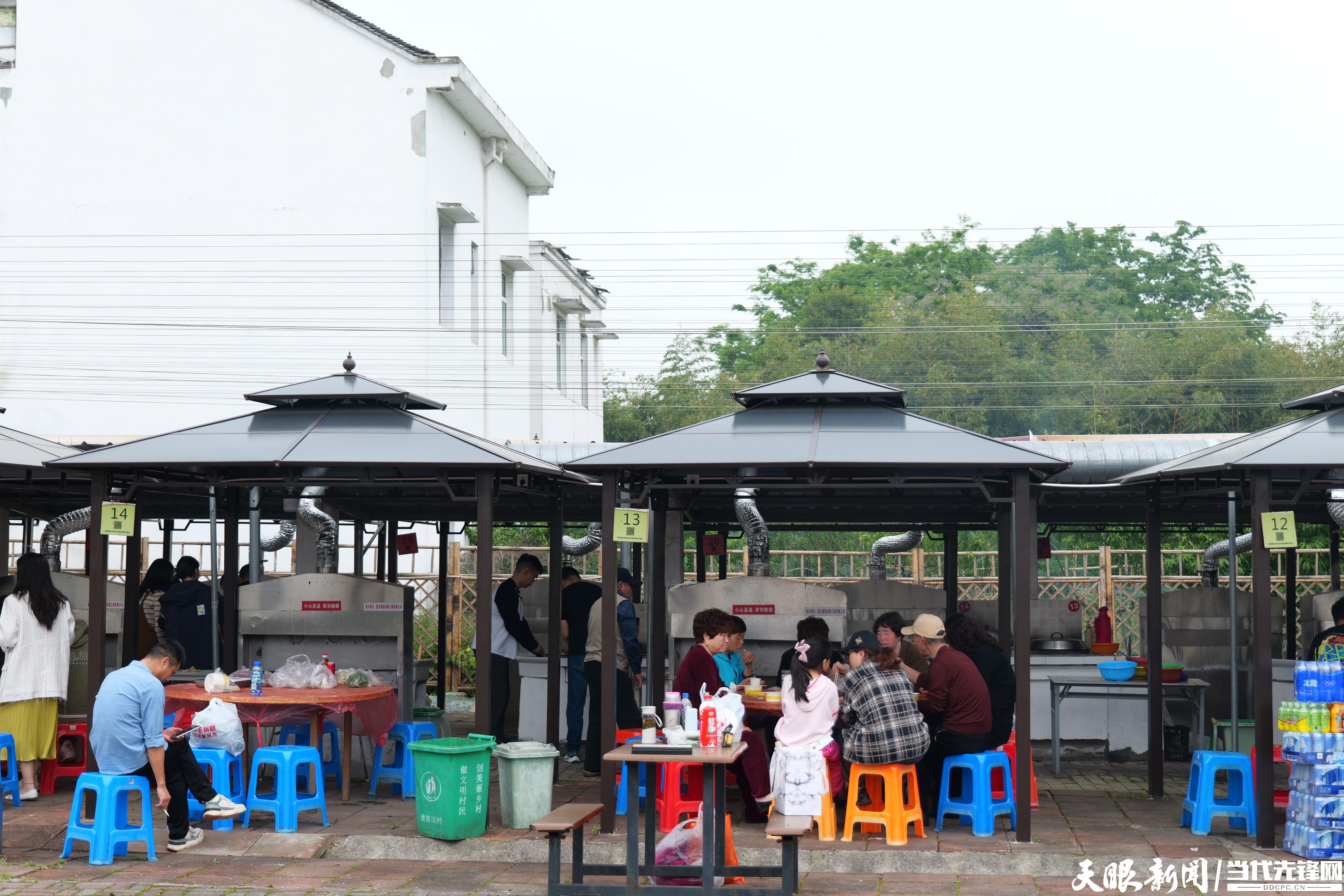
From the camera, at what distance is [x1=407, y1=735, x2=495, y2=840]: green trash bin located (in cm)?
787

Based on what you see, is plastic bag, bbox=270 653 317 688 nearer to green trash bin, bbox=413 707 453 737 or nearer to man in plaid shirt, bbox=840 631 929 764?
green trash bin, bbox=413 707 453 737

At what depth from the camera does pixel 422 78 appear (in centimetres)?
1925

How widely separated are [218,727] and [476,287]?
13.7 m

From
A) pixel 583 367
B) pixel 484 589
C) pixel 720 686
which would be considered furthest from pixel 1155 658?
pixel 583 367

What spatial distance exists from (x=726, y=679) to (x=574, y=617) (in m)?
2.24

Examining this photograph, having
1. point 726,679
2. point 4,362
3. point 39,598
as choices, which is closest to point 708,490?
point 726,679

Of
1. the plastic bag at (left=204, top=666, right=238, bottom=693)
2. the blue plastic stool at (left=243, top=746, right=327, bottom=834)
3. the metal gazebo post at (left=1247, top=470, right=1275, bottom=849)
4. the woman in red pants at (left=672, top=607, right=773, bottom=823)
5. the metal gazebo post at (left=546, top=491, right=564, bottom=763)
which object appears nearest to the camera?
the metal gazebo post at (left=1247, top=470, right=1275, bottom=849)

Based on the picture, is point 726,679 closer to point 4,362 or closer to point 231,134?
point 231,134

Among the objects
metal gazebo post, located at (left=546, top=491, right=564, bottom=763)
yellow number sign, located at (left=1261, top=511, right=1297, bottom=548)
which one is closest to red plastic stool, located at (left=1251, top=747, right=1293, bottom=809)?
yellow number sign, located at (left=1261, top=511, right=1297, bottom=548)

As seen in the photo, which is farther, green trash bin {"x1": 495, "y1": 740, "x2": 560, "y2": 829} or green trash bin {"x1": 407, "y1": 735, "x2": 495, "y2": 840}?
green trash bin {"x1": 495, "y1": 740, "x2": 560, "y2": 829}

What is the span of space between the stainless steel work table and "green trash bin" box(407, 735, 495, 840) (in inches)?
207

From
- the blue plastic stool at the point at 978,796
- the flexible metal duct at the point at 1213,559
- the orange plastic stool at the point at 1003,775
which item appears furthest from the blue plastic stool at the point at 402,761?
the flexible metal duct at the point at 1213,559

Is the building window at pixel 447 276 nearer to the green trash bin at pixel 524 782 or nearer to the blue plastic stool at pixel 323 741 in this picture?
the blue plastic stool at pixel 323 741

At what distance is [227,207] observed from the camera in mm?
20062
